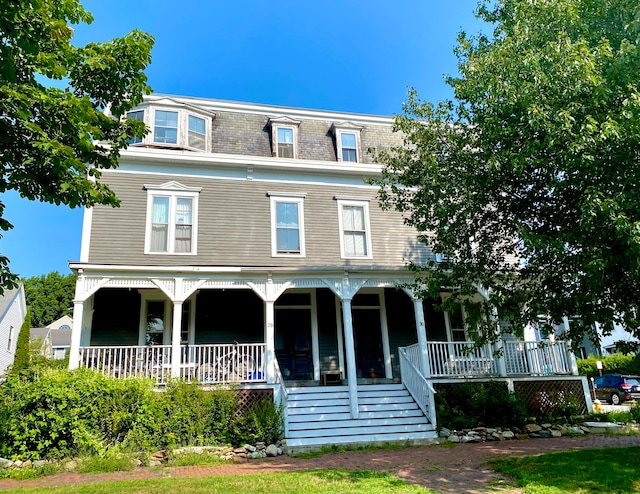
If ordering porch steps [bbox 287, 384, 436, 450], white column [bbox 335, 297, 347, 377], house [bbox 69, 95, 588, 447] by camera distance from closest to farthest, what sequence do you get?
porch steps [bbox 287, 384, 436, 450] < house [bbox 69, 95, 588, 447] < white column [bbox 335, 297, 347, 377]

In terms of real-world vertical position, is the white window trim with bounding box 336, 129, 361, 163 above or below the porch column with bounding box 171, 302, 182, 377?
above

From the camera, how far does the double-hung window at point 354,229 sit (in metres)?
15.2

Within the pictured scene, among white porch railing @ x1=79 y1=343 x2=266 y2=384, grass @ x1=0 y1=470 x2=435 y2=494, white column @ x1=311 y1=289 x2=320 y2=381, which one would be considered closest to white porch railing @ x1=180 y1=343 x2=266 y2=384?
white porch railing @ x1=79 y1=343 x2=266 y2=384

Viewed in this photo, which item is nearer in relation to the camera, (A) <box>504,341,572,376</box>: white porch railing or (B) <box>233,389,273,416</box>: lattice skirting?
(B) <box>233,389,273,416</box>: lattice skirting

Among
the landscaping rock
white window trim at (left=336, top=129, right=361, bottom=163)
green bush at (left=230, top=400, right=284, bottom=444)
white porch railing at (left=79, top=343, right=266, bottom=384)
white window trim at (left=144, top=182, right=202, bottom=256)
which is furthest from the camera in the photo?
white window trim at (left=336, top=129, right=361, bottom=163)

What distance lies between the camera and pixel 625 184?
7109mm

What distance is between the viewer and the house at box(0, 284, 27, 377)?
26062 mm

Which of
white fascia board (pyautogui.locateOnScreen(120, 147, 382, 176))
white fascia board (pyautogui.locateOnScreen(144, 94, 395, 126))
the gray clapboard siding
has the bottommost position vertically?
the gray clapboard siding

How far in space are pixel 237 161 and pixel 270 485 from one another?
9924 mm

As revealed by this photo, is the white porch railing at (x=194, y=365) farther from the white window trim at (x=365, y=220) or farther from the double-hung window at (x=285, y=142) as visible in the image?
the double-hung window at (x=285, y=142)

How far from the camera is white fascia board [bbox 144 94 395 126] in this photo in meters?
15.8

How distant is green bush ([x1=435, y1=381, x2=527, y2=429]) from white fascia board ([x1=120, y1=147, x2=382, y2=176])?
7.31 m

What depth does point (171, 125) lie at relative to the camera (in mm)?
14906

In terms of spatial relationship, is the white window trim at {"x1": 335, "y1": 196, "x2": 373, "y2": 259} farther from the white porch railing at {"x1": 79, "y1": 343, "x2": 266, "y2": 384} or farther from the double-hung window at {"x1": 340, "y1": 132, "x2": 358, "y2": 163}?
the white porch railing at {"x1": 79, "y1": 343, "x2": 266, "y2": 384}
